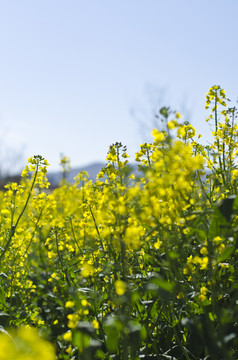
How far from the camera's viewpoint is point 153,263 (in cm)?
304

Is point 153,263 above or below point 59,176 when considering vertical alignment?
below

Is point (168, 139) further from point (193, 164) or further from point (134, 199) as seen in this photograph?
point (134, 199)

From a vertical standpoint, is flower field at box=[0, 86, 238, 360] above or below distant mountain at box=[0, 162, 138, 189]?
below

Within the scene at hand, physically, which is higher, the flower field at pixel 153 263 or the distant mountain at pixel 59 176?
the distant mountain at pixel 59 176

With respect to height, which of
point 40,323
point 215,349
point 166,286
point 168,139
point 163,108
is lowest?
point 40,323

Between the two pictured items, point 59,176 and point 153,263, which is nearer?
point 153,263

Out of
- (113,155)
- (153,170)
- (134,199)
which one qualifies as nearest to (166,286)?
(134,199)

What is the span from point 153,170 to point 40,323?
2.44 meters

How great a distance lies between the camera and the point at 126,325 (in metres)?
1.87

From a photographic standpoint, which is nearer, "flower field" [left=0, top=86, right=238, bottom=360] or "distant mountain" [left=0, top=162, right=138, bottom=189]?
"flower field" [left=0, top=86, right=238, bottom=360]

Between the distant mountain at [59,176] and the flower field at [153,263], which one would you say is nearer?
the flower field at [153,263]

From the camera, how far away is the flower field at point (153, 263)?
1802mm

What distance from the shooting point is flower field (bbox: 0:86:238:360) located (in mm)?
1802

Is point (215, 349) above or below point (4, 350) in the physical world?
below
